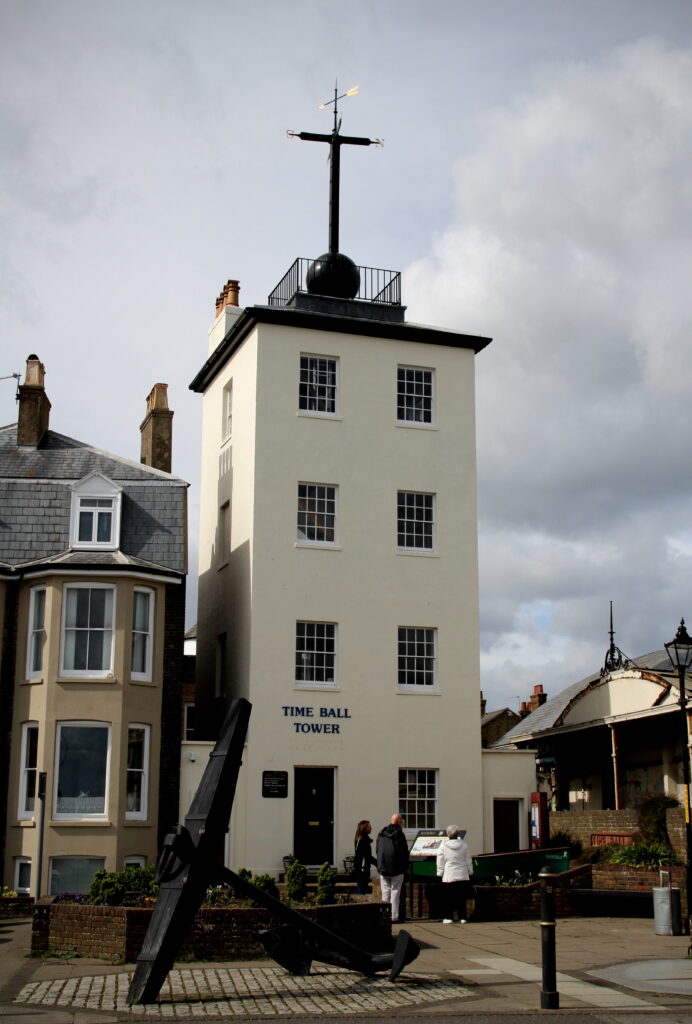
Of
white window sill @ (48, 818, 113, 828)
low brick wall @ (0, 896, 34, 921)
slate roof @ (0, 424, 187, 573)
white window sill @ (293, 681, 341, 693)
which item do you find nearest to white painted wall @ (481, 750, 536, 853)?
white window sill @ (293, 681, 341, 693)

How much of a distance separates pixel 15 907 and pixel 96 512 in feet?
31.3

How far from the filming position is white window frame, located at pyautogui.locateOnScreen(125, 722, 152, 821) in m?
26.7

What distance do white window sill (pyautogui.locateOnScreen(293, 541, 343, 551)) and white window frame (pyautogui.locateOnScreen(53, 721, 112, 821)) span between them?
616 cm

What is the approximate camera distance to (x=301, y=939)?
12.7 metres

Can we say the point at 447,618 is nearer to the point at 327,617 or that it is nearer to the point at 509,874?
the point at 327,617

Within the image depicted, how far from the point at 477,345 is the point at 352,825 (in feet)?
42.1

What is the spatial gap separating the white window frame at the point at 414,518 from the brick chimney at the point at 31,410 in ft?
31.4

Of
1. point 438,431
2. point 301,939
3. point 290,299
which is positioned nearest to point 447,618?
point 438,431

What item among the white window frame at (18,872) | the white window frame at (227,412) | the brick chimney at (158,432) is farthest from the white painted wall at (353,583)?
the white window frame at (18,872)

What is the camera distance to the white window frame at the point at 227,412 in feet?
107

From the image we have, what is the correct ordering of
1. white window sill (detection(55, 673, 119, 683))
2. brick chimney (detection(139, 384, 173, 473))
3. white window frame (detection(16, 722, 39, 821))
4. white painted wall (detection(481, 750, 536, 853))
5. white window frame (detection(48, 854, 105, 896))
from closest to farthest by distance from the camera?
white window frame (detection(48, 854, 105, 896)) < white window frame (detection(16, 722, 39, 821)) < white window sill (detection(55, 673, 119, 683)) < white painted wall (detection(481, 750, 536, 853)) < brick chimney (detection(139, 384, 173, 473))

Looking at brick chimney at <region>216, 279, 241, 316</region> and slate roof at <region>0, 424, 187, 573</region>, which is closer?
slate roof at <region>0, 424, 187, 573</region>

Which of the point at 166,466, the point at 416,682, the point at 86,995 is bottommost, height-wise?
the point at 86,995

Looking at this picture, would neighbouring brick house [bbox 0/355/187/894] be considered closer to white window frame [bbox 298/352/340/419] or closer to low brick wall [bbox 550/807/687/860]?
white window frame [bbox 298/352/340/419]
